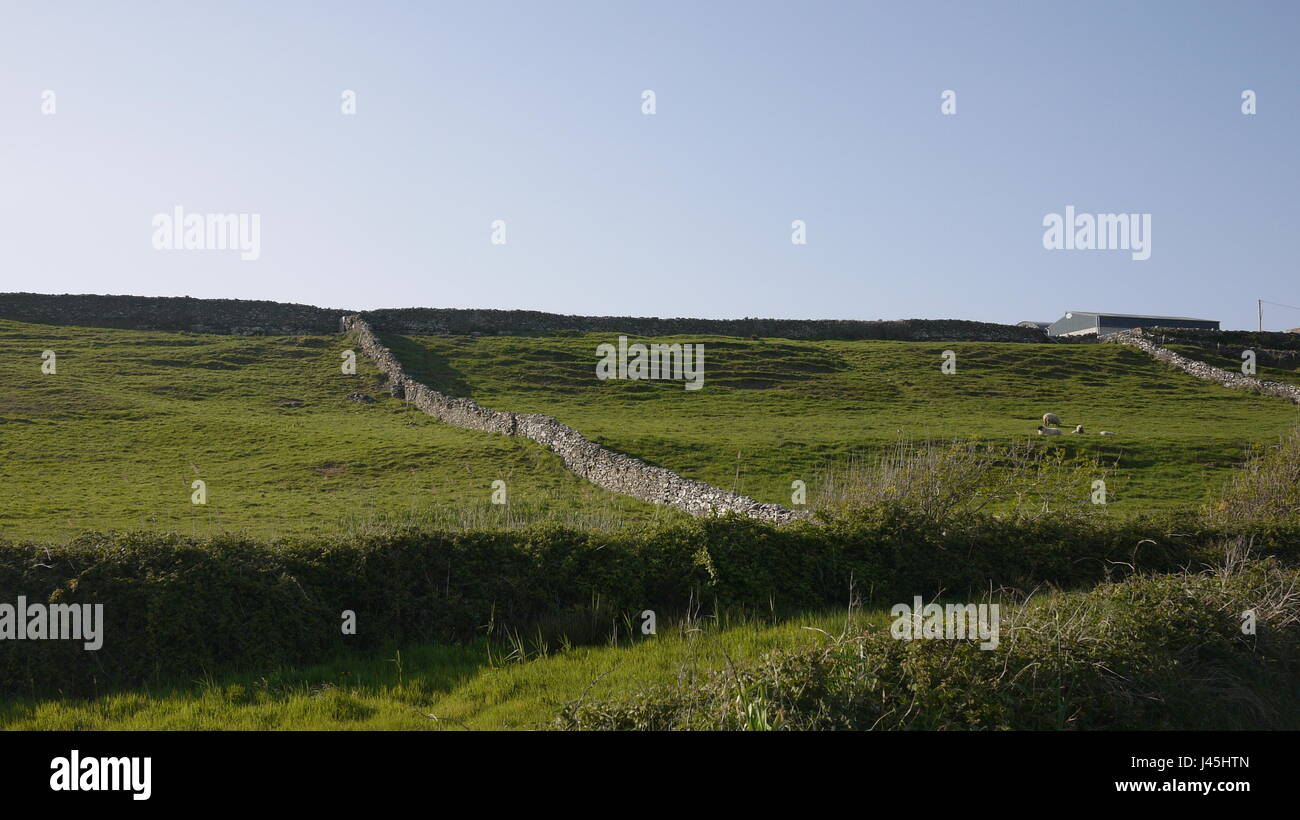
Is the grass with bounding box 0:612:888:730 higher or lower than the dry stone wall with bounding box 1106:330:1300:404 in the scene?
lower

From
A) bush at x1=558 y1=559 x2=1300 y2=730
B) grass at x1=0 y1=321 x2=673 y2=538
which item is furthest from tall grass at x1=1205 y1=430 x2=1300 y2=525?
grass at x1=0 y1=321 x2=673 y2=538

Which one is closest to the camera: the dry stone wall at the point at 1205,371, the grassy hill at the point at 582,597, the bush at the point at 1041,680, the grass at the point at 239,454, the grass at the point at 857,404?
the bush at the point at 1041,680

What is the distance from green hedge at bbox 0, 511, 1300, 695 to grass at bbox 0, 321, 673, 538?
1.53 metres

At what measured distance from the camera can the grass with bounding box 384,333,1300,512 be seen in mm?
23703

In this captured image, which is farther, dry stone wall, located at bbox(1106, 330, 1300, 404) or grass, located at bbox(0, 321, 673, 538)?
dry stone wall, located at bbox(1106, 330, 1300, 404)

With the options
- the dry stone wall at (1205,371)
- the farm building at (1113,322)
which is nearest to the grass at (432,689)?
the dry stone wall at (1205,371)

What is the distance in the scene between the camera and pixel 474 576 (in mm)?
9961

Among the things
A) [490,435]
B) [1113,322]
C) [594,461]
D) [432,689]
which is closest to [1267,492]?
[432,689]

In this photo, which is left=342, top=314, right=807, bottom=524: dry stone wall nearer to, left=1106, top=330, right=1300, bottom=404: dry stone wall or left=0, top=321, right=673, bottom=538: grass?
left=0, top=321, right=673, bottom=538: grass

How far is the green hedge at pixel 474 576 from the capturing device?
8.52m

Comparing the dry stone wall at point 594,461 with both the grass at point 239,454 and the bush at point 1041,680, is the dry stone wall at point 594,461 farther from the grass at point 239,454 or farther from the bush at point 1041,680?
the bush at point 1041,680

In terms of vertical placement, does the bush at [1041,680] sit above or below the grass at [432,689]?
above

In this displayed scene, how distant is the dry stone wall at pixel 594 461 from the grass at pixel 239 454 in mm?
467
